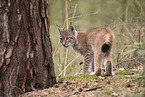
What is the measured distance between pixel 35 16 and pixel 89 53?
2374 millimetres

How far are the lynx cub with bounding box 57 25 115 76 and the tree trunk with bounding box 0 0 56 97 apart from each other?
1420mm

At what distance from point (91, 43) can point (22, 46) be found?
235 centimetres

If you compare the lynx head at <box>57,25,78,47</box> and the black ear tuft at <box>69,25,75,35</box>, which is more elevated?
the black ear tuft at <box>69,25,75,35</box>

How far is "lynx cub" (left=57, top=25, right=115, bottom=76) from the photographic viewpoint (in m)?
3.85

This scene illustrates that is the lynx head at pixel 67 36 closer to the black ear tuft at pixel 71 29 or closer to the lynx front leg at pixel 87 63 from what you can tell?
the black ear tuft at pixel 71 29

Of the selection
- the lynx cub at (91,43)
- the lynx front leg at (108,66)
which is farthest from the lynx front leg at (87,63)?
the lynx front leg at (108,66)

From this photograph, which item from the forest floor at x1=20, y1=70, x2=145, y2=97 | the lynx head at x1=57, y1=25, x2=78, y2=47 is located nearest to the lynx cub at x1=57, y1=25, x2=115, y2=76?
the lynx head at x1=57, y1=25, x2=78, y2=47

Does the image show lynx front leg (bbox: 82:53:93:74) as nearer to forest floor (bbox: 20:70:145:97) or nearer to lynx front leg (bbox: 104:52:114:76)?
lynx front leg (bbox: 104:52:114:76)

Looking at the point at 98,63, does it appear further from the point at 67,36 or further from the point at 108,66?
the point at 67,36

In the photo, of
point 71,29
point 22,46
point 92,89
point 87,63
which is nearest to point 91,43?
point 87,63

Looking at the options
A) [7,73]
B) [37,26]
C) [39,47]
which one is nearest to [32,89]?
[7,73]

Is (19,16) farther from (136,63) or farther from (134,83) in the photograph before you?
(136,63)

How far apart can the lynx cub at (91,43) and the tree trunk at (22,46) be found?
1420mm

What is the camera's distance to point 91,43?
4680 mm
